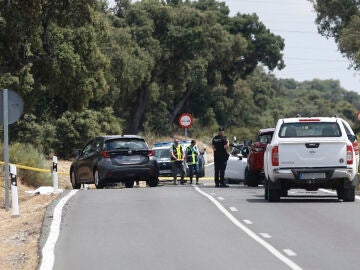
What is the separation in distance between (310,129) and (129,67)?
131ft

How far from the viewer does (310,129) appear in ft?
73.4

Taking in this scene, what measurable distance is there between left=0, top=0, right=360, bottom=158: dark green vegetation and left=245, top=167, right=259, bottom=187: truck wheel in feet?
25.6

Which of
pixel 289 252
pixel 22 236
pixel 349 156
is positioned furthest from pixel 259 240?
pixel 349 156

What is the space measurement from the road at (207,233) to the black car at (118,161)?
16.8ft

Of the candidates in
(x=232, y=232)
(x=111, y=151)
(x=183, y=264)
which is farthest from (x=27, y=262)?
(x=111, y=151)

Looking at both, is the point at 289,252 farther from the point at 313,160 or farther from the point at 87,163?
the point at 87,163

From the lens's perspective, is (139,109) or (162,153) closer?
(162,153)

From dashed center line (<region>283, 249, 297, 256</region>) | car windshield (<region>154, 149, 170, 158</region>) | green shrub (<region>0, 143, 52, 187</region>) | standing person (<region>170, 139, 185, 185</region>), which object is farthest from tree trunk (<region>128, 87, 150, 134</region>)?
dashed center line (<region>283, 249, 297, 256</region>)

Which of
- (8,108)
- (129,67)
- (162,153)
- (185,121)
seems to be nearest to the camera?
(8,108)

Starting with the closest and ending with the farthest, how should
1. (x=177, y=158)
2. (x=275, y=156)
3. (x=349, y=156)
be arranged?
(x=349, y=156) → (x=275, y=156) → (x=177, y=158)

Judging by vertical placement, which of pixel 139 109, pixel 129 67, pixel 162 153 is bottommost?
pixel 162 153

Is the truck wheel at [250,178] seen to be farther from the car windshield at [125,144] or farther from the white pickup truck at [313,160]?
the white pickup truck at [313,160]

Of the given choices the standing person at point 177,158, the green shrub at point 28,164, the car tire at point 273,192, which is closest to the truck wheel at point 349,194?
the car tire at point 273,192

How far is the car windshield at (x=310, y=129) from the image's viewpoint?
72.9ft
